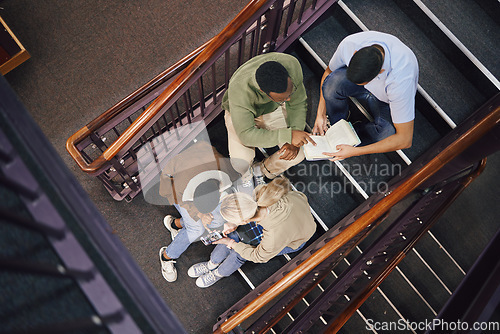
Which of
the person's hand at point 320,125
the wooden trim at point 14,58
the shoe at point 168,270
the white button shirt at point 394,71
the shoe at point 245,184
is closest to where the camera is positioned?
the white button shirt at point 394,71

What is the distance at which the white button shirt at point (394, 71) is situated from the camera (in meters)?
2.03

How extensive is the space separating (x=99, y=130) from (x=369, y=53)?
185 centimetres

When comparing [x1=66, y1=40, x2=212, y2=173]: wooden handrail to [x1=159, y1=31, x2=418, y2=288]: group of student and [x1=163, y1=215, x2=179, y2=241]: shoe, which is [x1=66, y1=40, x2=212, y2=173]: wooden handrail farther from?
[x1=163, y1=215, x2=179, y2=241]: shoe

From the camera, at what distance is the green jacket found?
7.38 feet

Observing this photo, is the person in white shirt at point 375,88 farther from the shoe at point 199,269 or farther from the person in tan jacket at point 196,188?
the shoe at point 199,269

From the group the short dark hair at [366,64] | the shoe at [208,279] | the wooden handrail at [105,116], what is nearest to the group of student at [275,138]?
the short dark hair at [366,64]

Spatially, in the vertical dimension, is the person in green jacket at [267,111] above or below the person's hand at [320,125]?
above

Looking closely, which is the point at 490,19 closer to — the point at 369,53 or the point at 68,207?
the point at 369,53

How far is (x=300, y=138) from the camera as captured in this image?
95.0 inches

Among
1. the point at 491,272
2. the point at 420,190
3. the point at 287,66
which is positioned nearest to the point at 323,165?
the point at 420,190

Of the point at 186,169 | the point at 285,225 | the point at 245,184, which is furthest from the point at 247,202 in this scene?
the point at 186,169

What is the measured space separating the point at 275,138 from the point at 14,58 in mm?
2739

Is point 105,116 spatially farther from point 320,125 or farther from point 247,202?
point 320,125

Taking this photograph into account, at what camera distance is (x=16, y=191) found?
714 millimetres
